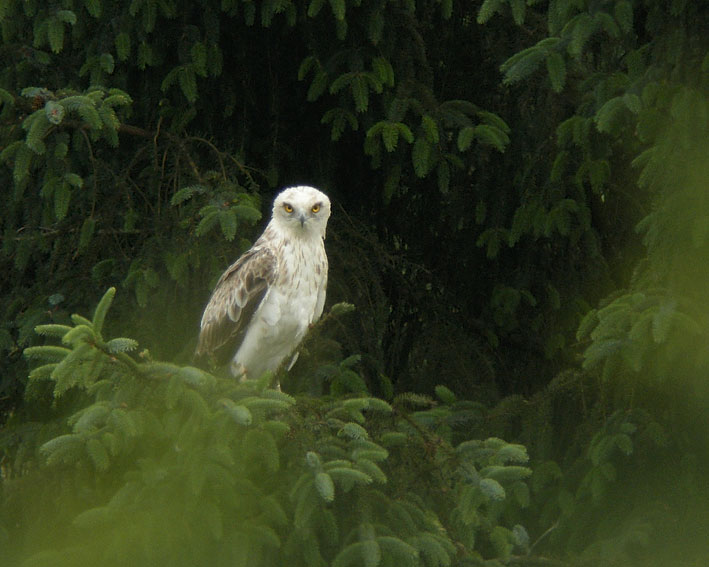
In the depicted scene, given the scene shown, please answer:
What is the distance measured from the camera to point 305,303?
5242 mm

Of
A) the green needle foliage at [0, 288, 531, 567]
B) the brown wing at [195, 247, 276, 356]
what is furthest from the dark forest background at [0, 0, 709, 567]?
the brown wing at [195, 247, 276, 356]

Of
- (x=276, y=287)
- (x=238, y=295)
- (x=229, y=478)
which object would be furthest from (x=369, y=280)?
(x=229, y=478)

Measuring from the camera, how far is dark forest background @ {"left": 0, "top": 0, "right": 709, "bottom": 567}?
11.6ft

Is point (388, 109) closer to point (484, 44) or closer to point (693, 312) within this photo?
point (484, 44)

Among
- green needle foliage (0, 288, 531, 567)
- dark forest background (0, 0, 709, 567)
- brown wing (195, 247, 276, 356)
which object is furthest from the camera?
brown wing (195, 247, 276, 356)

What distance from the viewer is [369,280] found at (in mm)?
5750

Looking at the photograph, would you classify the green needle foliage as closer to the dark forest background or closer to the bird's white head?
the dark forest background

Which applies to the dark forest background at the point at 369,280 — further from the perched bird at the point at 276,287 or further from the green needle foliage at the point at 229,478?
the perched bird at the point at 276,287

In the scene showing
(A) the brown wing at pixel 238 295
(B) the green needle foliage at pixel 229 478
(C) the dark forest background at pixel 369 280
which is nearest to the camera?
(B) the green needle foliage at pixel 229 478

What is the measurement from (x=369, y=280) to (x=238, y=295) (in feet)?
2.97

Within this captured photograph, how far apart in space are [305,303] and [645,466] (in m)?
1.84

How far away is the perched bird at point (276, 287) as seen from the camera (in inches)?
203

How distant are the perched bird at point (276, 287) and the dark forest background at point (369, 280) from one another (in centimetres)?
16

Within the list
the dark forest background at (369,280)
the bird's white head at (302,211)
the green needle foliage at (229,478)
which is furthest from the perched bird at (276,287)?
the green needle foliage at (229,478)
